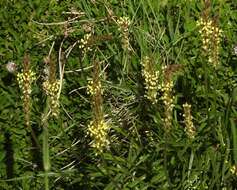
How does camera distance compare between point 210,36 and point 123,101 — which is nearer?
point 210,36

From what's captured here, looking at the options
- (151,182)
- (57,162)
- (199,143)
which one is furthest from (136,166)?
(57,162)

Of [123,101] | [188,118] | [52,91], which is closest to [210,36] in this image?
[188,118]

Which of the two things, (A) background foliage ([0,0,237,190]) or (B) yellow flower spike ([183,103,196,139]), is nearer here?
(B) yellow flower spike ([183,103,196,139])

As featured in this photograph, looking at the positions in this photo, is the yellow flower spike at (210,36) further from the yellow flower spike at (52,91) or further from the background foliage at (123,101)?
the yellow flower spike at (52,91)

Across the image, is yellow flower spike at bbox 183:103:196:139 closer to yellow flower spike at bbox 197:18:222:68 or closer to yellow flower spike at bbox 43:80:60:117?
yellow flower spike at bbox 197:18:222:68

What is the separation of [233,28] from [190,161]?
3.48 ft

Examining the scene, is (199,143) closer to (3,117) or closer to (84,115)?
(84,115)

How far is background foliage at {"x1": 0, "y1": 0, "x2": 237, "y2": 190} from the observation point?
2.75 m

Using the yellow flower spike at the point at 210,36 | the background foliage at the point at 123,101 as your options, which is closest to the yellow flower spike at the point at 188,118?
the yellow flower spike at the point at 210,36

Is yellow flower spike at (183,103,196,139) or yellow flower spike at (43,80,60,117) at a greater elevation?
yellow flower spike at (43,80,60,117)

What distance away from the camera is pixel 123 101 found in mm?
3303

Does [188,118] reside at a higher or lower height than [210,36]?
lower

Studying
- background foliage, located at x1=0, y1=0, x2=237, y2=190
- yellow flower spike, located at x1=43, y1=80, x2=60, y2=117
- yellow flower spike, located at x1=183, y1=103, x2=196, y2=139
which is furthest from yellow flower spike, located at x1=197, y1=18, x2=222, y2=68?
yellow flower spike, located at x1=43, y1=80, x2=60, y2=117

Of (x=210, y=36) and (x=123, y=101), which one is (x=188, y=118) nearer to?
(x=210, y=36)
